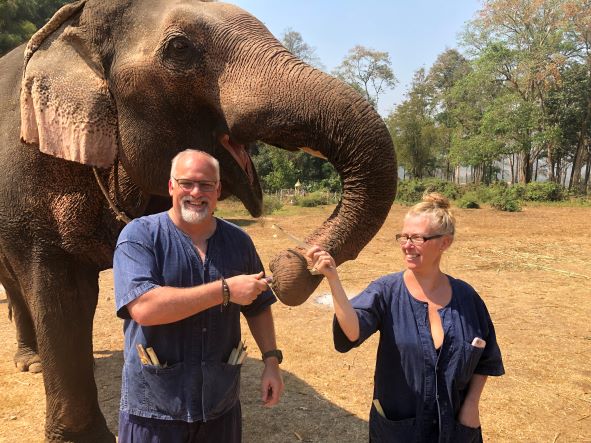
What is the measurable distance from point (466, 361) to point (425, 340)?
6.4 inches

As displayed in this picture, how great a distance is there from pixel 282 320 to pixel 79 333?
306 cm

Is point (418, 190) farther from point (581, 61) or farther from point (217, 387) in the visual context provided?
point (217, 387)

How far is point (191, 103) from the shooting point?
7.99 feet

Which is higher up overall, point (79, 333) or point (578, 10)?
point (578, 10)

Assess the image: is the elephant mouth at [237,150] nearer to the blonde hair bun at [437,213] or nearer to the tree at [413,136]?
the blonde hair bun at [437,213]

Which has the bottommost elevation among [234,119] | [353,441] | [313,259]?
[353,441]

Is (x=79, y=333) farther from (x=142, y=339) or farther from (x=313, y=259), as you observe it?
(x=313, y=259)

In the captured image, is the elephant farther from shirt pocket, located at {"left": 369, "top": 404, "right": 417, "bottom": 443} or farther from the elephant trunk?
shirt pocket, located at {"left": 369, "top": 404, "right": 417, "bottom": 443}

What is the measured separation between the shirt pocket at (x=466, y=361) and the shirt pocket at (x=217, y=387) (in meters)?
0.81

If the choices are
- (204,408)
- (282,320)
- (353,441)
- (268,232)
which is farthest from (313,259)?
(268,232)

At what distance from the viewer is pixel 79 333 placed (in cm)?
289

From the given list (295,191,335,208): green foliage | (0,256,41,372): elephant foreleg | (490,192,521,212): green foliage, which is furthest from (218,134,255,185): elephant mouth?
(295,191,335,208): green foliage

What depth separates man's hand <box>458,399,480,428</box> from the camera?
6.62 feet

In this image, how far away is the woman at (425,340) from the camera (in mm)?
2002
